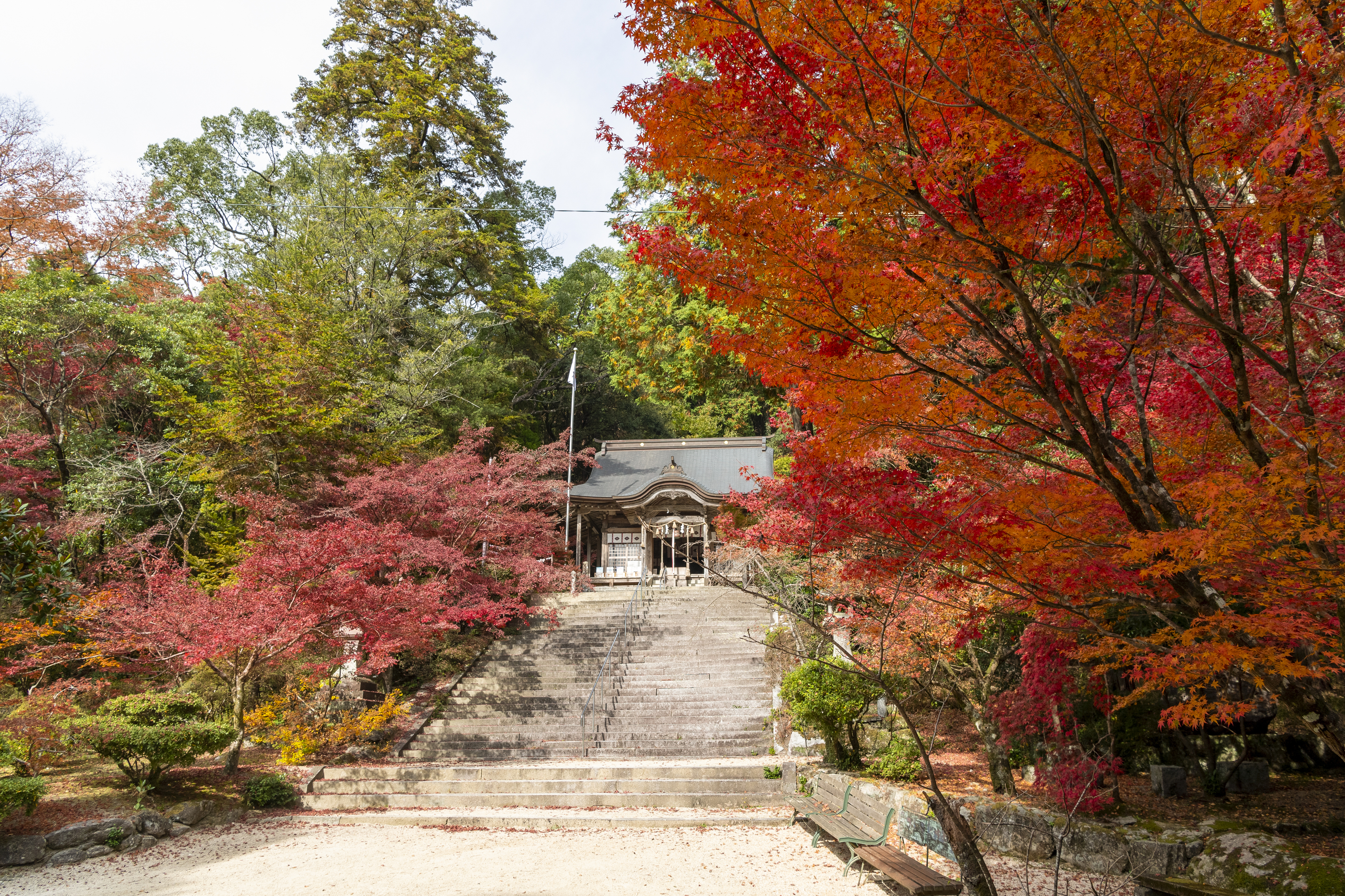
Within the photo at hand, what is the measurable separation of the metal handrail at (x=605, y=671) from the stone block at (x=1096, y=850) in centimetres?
608

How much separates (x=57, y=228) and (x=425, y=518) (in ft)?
35.2

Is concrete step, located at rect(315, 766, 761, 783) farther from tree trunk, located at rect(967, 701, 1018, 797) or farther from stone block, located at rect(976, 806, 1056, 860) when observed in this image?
stone block, located at rect(976, 806, 1056, 860)

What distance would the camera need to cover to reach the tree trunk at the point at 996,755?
6934 millimetres

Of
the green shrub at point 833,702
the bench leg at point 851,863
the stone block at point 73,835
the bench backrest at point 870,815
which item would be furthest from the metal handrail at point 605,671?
the stone block at point 73,835

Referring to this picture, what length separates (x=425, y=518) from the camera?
1245cm

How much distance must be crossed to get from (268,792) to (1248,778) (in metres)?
10.8

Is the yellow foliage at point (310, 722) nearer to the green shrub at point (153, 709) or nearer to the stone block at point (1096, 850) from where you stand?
the green shrub at point (153, 709)

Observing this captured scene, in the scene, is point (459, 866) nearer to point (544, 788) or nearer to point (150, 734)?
point (544, 788)

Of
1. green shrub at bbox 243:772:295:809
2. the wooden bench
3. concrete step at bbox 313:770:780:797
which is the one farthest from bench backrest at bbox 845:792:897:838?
green shrub at bbox 243:772:295:809

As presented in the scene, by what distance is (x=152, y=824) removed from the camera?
7.39 m

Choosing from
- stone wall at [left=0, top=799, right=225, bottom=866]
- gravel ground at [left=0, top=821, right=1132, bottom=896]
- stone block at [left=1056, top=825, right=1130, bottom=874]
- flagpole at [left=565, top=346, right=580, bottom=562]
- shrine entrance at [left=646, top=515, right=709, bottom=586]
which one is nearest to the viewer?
stone block at [left=1056, top=825, right=1130, bottom=874]

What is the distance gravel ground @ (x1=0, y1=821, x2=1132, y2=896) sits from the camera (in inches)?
222

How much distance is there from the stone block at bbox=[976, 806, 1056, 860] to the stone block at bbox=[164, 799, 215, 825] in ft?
27.8

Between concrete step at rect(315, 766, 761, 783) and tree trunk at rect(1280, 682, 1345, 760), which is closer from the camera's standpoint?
tree trunk at rect(1280, 682, 1345, 760)
